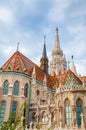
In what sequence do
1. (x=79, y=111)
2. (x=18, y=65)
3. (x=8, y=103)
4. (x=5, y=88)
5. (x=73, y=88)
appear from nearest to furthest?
(x=79, y=111) → (x=73, y=88) → (x=8, y=103) → (x=5, y=88) → (x=18, y=65)

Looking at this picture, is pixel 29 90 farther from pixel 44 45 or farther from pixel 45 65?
pixel 44 45

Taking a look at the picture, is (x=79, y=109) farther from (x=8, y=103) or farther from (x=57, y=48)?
(x=57, y=48)

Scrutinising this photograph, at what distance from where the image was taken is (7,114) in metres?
25.6

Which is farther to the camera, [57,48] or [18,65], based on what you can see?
[57,48]

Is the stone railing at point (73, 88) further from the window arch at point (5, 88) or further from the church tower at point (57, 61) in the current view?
the church tower at point (57, 61)

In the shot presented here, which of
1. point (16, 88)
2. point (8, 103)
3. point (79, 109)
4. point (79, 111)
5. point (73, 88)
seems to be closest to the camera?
point (79, 111)

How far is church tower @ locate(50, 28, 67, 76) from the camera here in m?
53.4

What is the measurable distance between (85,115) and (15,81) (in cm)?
1283

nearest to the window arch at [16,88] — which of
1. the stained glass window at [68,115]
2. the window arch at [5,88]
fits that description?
the window arch at [5,88]

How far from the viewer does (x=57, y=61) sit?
54.3 metres

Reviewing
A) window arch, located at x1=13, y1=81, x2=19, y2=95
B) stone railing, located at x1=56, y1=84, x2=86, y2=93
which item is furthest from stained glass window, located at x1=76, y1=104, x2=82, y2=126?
window arch, located at x1=13, y1=81, x2=19, y2=95

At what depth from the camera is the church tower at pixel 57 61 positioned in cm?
5338

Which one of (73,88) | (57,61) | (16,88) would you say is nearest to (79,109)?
(73,88)

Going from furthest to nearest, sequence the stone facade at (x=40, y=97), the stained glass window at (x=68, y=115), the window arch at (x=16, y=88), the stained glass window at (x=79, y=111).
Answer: the window arch at (x=16, y=88)
the stone facade at (x=40, y=97)
the stained glass window at (x=68, y=115)
the stained glass window at (x=79, y=111)
